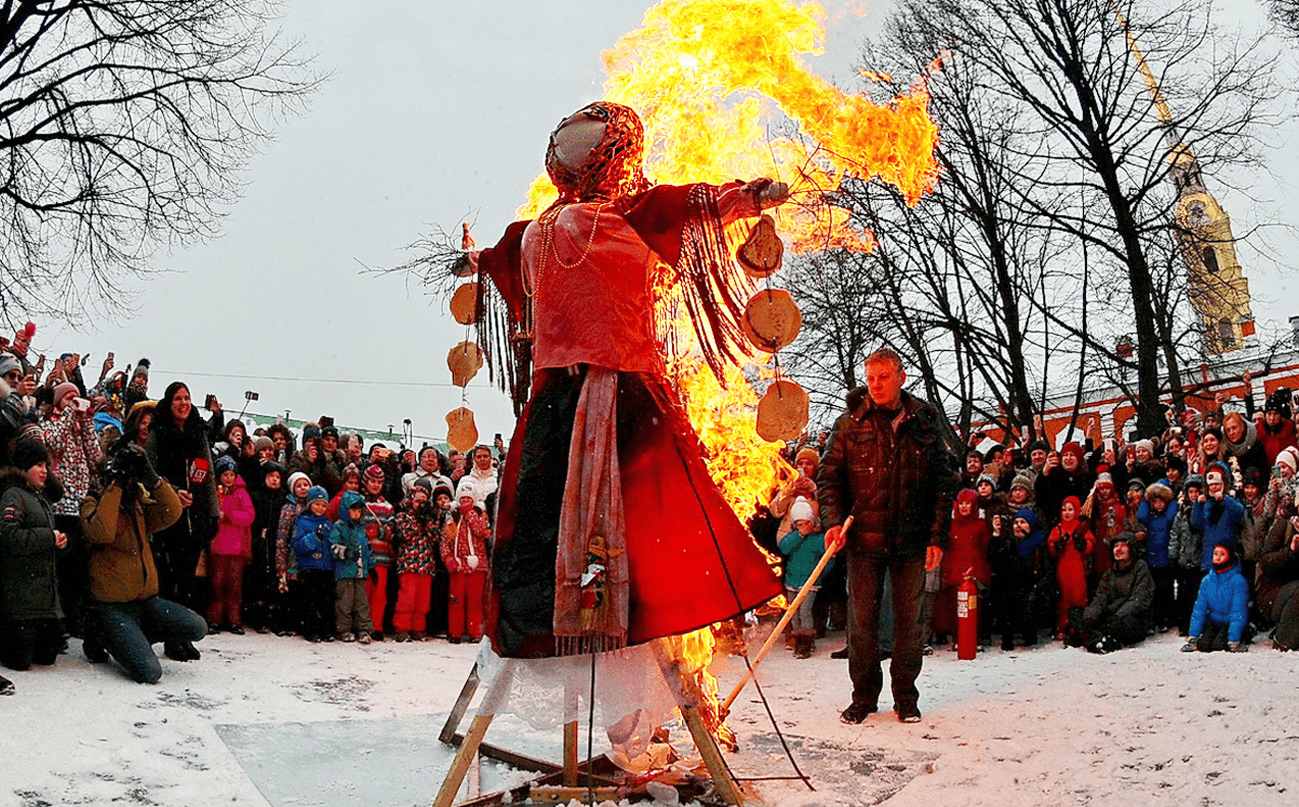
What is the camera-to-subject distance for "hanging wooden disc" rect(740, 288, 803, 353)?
4309mm

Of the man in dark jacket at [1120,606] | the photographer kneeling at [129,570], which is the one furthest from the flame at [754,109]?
the man in dark jacket at [1120,606]

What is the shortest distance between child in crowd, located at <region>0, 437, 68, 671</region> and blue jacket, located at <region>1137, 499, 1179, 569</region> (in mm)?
7505

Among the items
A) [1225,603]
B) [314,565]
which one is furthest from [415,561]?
[1225,603]

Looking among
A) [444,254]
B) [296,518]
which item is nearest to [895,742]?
[444,254]

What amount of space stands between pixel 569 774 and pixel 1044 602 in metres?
5.95

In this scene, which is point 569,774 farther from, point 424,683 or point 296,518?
point 296,518

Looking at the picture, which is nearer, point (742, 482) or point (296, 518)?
point (742, 482)

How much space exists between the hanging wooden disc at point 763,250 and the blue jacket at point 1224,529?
5684 mm

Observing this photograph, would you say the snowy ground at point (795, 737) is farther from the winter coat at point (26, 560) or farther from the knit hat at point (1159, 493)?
the knit hat at point (1159, 493)

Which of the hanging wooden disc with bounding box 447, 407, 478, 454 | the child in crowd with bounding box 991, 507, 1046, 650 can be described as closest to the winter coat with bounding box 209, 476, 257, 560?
the hanging wooden disc with bounding box 447, 407, 478, 454

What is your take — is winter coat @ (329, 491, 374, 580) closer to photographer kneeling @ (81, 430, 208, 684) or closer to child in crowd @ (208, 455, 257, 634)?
child in crowd @ (208, 455, 257, 634)

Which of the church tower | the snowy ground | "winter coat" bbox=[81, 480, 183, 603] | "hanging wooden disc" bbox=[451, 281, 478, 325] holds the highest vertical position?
the church tower

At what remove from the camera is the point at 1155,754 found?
4.81 meters

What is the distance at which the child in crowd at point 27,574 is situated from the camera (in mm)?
6621
